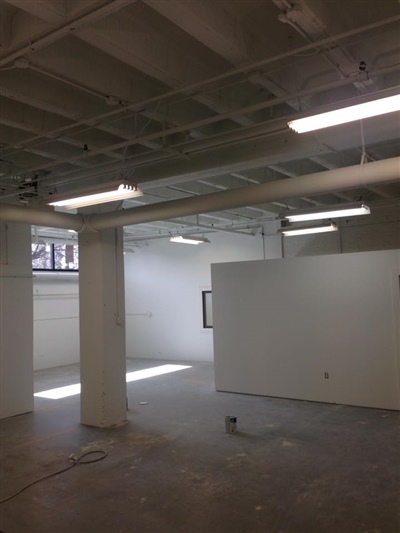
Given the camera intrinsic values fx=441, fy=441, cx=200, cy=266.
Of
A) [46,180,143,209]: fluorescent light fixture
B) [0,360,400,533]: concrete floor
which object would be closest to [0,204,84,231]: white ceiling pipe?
[46,180,143,209]: fluorescent light fixture

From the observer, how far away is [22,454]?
4.51 meters

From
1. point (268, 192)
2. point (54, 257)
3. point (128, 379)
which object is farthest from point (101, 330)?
point (54, 257)

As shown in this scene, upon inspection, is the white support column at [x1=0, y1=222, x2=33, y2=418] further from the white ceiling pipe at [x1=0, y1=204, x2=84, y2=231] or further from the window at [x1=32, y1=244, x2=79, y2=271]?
the window at [x1=32, y1=244, x2=79, y2=271]

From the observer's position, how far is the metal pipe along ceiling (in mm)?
3471

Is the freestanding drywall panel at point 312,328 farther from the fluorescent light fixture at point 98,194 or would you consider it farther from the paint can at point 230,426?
the fluorescent light fixture at point 98,194

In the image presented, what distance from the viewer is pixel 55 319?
1038 cm

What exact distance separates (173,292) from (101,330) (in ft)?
17.6

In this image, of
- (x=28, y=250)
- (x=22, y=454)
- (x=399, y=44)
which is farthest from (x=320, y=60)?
(x=28, y=250)

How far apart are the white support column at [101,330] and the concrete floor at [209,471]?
28 centimetres

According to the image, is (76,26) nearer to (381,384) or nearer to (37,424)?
(37,424)

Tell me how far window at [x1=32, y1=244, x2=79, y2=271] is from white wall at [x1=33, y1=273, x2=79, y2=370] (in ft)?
1.09

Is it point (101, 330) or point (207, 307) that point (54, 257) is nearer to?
point (207, 307)

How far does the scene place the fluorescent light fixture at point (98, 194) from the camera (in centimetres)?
367

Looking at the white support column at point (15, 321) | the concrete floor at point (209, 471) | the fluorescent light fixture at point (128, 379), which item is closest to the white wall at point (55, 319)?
the fluorescent light fixture at point (128, 379)
